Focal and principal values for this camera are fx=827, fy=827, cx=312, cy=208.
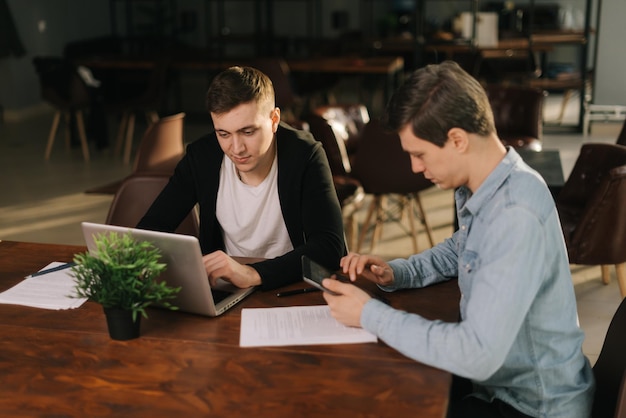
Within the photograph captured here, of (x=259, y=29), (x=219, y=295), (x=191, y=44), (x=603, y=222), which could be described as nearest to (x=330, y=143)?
(x=603, y=222)

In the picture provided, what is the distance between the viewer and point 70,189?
287 inches

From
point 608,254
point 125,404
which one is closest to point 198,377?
point 125,404

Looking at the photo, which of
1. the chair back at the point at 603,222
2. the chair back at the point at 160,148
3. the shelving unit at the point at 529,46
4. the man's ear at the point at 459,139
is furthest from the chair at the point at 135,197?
the shelving unit at the point at 529,46

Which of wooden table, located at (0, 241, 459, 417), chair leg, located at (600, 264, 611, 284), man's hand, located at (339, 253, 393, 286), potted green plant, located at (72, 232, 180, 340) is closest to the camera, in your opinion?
wooden table, located at (0, 241, 459, 417)

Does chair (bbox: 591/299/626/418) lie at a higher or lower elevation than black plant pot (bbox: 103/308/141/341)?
lower

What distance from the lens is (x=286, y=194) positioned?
278cm

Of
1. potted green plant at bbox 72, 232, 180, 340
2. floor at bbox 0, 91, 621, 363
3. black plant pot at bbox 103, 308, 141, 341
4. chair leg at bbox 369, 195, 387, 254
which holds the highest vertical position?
potted green plant at bbox 72, 232, 180, 340

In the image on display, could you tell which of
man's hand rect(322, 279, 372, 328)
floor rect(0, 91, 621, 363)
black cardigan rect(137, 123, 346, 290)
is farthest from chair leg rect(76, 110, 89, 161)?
man's hand rect(322, 279, 372, 328)

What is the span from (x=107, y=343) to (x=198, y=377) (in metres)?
0.31

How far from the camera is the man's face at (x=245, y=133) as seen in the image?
2.60 metres

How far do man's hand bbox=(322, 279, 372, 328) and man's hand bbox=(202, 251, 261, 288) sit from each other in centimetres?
38

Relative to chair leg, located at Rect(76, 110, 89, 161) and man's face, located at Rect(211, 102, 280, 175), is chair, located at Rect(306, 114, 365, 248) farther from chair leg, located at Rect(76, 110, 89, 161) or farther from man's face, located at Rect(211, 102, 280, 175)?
chair leg, located at Rect(76, 110, 89, 161)

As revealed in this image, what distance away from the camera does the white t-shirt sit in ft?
9.26

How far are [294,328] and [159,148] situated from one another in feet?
10.6
